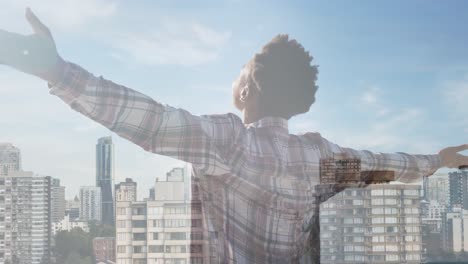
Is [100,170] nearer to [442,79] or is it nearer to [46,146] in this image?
[46,146]

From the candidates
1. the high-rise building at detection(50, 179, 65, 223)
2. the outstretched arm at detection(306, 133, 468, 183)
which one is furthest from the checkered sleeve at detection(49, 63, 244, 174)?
the outstretched arm at detection(306, 133, 468, 183)

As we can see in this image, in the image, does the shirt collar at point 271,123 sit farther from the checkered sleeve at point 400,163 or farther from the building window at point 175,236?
the building window at point 175,236

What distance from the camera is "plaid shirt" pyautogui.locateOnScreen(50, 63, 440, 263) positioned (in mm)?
2523

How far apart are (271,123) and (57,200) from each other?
0.92 metres

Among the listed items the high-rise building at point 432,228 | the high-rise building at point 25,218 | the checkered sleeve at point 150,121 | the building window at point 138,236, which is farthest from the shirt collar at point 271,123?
the high-rise building at point 432,228

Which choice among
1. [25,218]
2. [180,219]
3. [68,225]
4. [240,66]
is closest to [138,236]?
[180,219]

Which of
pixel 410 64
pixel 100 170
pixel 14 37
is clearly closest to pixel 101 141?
pixel 100 170

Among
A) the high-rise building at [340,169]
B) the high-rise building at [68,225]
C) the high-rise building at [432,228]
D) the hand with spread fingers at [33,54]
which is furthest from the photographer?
the high-rise building at [432,228]

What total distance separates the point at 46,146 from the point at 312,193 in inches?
45.3

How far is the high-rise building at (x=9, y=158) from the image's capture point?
101 inches

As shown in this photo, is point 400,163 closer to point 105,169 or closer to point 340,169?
point 340,169

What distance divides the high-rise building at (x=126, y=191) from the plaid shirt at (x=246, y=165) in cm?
21

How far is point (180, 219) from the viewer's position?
290 cm

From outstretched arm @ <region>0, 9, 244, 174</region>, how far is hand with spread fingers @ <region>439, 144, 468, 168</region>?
41.7 inches
